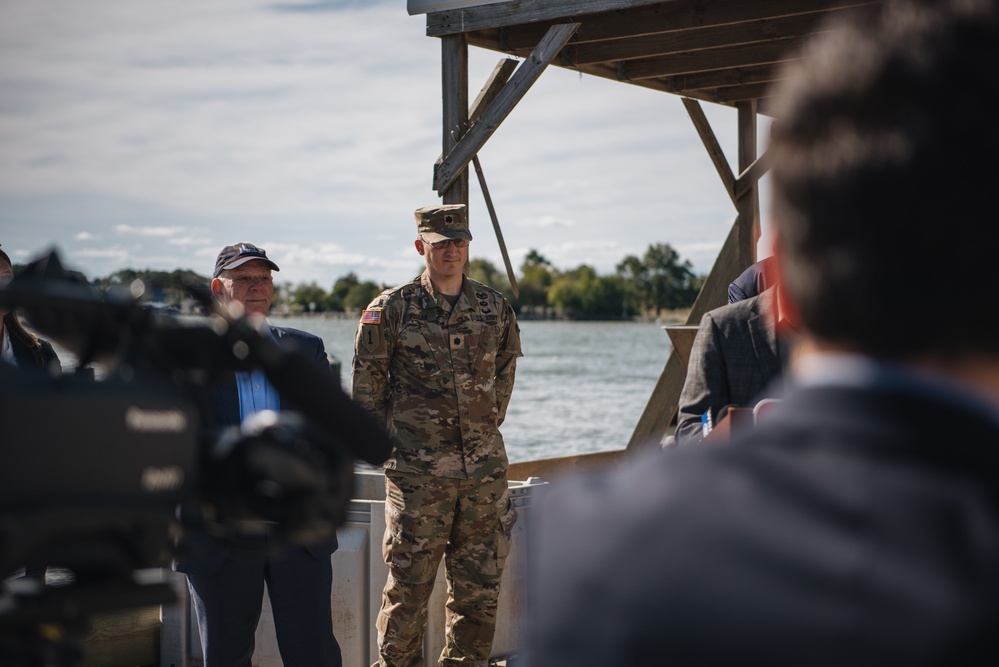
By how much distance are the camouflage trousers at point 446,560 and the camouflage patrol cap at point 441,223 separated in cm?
111

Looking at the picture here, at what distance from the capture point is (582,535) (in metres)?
0.75

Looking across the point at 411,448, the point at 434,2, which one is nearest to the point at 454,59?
the point at 434,2

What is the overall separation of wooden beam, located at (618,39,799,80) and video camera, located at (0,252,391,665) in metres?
5.97

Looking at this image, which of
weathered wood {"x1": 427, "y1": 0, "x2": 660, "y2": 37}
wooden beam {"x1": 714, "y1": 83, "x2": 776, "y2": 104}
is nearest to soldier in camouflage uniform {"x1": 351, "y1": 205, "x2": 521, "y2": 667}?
weathered wood {"x1": 427, "y1": 0, "x2": 660, "y2": 37}

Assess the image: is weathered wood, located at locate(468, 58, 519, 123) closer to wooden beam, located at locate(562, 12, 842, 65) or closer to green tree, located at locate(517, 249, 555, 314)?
wooden beam, located at locate(562, 12, 842, 65)

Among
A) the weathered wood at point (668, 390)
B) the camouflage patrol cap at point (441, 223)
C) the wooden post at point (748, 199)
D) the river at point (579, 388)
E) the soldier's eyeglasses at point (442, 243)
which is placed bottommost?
the river at point (579, 388)

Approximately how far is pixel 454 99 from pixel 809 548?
5170 millimetres

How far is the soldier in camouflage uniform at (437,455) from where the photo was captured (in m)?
4.36

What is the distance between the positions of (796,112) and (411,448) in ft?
12.6

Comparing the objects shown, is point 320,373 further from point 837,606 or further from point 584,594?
point 837,606

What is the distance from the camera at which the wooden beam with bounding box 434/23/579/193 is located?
17.6 feet

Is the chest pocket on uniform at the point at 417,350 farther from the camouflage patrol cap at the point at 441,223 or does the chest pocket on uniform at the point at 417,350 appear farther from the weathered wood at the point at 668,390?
the weathered wood at the point at 668,390

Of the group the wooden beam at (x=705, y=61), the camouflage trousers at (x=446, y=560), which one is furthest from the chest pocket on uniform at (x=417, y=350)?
the wooden beam at (x=705, y=61)

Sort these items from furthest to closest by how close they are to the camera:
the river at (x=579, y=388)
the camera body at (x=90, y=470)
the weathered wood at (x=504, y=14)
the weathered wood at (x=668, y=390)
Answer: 1. the river at (x=579, y=388)
2. the weathered wood at (x=668, y=390)
3. the weathered wood at (x=504, y=14)
4. the camera body at (x=90, y=470)
